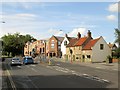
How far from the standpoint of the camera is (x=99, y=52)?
72.1 m

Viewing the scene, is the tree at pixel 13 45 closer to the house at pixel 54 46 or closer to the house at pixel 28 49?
the house at pixel 28 49

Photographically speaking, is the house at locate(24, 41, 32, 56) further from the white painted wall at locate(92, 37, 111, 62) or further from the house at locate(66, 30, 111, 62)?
the white painted wall at locate(92, 37, 111, 62)

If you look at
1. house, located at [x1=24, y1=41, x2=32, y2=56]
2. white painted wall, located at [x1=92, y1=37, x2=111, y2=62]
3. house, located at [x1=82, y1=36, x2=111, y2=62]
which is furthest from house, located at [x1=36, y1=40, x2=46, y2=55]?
white painted wall, located at [x1=92, y1=37, x2=111, y2=62]

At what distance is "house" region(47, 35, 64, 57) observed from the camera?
10818 centimetres

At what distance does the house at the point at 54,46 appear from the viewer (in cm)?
10818

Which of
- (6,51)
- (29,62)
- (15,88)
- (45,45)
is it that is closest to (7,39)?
(6,51)

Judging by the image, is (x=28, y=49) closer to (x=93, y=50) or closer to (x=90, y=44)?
(x=90, y=44)

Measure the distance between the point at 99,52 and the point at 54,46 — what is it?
128 feet

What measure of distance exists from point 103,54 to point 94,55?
2.94 m

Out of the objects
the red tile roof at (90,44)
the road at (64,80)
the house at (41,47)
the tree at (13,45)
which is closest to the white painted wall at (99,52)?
the red tile roof at (90,44)

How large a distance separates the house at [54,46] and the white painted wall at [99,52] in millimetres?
35804

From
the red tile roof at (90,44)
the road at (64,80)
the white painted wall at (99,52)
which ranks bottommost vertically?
the road at (64,80)

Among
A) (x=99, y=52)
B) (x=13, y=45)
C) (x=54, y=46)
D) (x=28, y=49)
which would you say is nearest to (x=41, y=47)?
(x=54, y=46)

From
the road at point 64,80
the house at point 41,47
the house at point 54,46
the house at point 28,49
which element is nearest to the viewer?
the road at point 64,80
